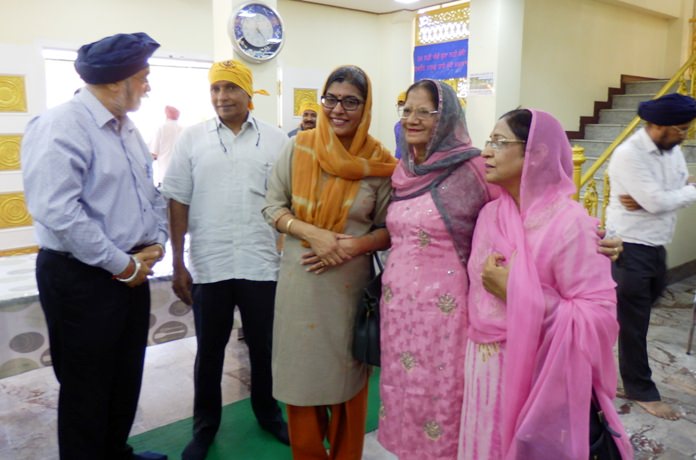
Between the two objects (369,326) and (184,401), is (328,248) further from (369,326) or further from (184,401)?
(184,401)

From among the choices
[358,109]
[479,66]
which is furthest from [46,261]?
[479,66]

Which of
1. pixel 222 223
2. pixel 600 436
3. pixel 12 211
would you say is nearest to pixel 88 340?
pixel 222 223

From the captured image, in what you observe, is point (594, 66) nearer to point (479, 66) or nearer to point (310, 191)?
point (479, 66)

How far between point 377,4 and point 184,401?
5.53 m

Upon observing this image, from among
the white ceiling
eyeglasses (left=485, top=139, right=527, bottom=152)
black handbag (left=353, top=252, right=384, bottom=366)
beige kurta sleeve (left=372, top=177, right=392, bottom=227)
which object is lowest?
black handbag (left=353, top=252, right=384, bottom=366)

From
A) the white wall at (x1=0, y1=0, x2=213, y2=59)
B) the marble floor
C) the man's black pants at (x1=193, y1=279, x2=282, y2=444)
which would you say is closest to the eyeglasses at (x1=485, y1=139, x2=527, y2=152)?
the man's black pants at (x1=193, y1=279, x2=282, y2=444)

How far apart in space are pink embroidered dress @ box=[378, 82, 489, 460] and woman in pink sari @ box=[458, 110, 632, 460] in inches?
3.4

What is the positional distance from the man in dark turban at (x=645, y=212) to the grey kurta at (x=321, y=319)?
4.70 ft

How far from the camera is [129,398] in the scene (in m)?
2.02

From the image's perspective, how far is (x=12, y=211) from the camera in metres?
5.10

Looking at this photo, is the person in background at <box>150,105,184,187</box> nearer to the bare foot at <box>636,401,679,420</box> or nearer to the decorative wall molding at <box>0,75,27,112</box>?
the decorative wall molding at <box>0,75,27,112</box>

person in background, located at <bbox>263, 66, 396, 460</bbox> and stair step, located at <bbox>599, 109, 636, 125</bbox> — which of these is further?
stair step, located at <bbox>599, 109, 636, 125</bbox>

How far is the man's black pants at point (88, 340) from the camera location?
1.73 metres

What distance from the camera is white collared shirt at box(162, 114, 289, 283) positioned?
2.06 m
